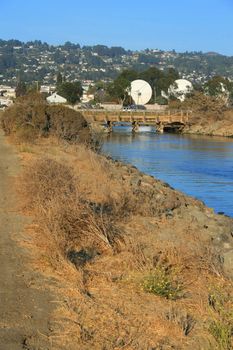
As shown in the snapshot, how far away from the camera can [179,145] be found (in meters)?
55.6

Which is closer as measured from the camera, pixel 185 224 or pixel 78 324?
pixel 78 324

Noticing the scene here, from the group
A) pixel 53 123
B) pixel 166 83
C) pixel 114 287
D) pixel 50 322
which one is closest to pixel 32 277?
pixel 114 287

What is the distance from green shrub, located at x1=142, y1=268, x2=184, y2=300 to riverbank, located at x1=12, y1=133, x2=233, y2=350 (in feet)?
0.04

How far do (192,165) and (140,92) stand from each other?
9276cm

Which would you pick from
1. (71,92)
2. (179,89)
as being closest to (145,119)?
(71,92)

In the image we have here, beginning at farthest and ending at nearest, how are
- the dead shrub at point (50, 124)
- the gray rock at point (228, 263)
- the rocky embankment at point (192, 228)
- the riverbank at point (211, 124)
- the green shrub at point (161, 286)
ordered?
the riverbank at point (211, 124)
the dead shrub at point (50, 124)
the rocky embankment at point (192, 228)
the gray rock at point (228, 263)
the green shrub at point (161, 286)

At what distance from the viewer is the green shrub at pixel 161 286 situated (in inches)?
325

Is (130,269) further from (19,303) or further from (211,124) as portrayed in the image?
(211,124)

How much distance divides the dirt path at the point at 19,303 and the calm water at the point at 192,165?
1296 centimetres

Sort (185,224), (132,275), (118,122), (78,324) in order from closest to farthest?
1. (78,324)
2. (132,275)
3. (185,224)
4. (118,122)

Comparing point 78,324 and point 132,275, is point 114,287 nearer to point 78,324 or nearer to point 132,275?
point 132,275

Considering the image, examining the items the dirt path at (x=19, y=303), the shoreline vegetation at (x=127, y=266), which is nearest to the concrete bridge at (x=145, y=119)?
the shoreline vegetation at (x=127, y=266)

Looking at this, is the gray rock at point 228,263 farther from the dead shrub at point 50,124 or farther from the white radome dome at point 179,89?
the white radome dome at point 179,89

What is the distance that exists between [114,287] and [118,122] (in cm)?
7318
